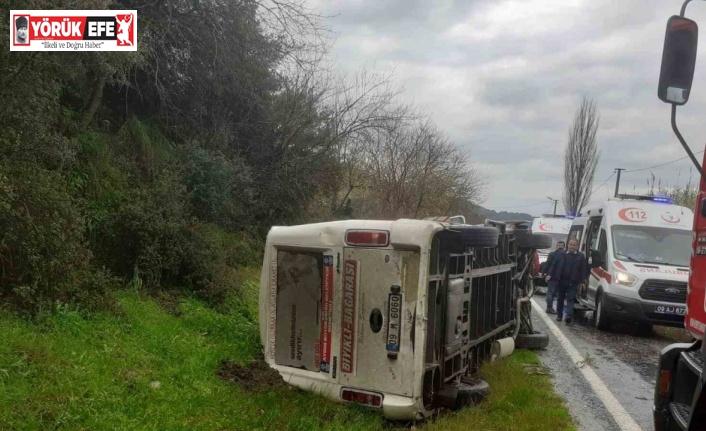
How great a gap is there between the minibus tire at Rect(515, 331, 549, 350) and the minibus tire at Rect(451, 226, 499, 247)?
3.52 metres

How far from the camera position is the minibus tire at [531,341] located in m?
8.55

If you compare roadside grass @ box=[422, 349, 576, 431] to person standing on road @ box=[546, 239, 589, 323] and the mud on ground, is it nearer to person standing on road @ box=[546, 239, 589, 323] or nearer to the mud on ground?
the mud on ground

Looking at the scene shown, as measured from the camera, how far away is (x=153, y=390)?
497 centimetres

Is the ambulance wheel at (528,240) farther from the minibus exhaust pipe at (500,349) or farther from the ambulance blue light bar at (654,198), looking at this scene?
the ambulance blue light bar at (654,198)

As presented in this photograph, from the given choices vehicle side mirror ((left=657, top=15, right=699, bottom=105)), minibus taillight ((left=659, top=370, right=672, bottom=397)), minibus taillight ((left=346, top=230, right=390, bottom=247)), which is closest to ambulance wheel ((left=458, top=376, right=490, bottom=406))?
minibus taillight ((left=346, top=230, right=390, bottom=247))

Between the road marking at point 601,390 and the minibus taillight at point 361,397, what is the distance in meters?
2.38

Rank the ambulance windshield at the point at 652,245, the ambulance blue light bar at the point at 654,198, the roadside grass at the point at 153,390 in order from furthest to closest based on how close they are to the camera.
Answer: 1. the ambulance blue light bar at the point at 654,198
2. the ambulance windshield at the point at 652,245
3. the roadside grass at the point at 153,390

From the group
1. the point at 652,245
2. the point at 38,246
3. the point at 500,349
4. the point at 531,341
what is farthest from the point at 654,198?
the point at 38,246

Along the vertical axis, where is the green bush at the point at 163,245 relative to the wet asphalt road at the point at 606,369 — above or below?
above

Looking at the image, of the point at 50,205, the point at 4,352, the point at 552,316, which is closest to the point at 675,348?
the point at 4,352

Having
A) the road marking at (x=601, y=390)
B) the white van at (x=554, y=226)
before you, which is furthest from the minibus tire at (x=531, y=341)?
the white van at (x=554, y=226)

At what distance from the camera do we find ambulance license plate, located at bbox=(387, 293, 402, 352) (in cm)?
481

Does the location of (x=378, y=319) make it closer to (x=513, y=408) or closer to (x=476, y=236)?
(x=476, y=236)

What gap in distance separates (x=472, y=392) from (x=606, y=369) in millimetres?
3407
